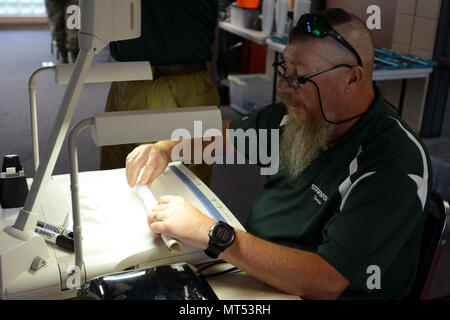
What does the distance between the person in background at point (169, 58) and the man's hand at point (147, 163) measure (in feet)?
1.93

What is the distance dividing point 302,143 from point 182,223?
413 mm

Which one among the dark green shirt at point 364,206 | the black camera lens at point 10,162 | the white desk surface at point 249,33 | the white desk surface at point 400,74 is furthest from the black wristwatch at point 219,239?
the white desk surface at point 249,33

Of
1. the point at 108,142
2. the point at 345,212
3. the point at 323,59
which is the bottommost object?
the point at 345,212

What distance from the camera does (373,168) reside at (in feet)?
3.60

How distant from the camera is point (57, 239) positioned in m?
1.09

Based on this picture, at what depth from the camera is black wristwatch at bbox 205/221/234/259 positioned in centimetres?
107

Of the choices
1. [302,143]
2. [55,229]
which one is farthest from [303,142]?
[55,229]

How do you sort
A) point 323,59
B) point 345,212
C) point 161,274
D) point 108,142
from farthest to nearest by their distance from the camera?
point 323,59
point 345,212
point 161,274
point 108,142

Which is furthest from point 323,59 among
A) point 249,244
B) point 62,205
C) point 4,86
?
point 4,86

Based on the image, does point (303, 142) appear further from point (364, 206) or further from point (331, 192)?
point (364, 206)

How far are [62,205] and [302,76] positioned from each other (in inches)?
26.2

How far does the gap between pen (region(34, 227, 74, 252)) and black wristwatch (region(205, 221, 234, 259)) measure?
0.96 ft
